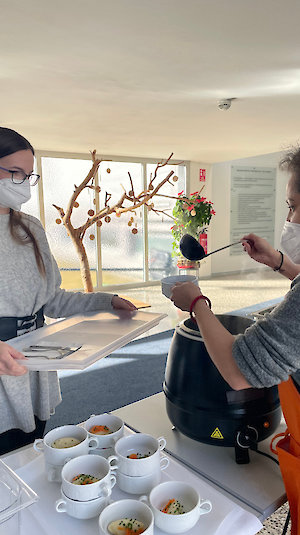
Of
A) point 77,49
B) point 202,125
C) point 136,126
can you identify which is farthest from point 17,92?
point 202,125

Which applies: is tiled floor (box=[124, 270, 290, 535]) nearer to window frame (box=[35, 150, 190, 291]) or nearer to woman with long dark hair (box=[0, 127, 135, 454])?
window frame (box=[35, 150, 190, 291])

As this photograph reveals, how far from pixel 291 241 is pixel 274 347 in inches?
19.3

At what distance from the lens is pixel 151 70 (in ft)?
8.00

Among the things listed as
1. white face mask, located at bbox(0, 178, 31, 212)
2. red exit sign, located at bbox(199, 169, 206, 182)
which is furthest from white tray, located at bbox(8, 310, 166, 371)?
red exit sign, located at bbox(199, 169, 206, 182)

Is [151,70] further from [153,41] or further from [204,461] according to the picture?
[204,461]

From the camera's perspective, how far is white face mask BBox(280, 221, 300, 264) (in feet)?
3.21

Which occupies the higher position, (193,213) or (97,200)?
(97,200)

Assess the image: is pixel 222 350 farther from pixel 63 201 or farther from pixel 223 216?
pixel 223 216

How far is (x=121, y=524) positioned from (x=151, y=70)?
8.18 feet

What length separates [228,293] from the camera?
5637 millimetres

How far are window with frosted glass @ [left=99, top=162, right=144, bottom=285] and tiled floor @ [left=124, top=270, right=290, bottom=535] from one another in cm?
40

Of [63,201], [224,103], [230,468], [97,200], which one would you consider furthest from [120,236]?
[230,468]

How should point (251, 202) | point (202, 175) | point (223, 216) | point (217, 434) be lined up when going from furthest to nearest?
point (251, 202) < point (223, 216) < point (202, 175) < point (217, 434)

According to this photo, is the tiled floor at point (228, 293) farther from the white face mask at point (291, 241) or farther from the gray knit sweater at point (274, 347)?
the gray knit sweater at point (274, 347)
